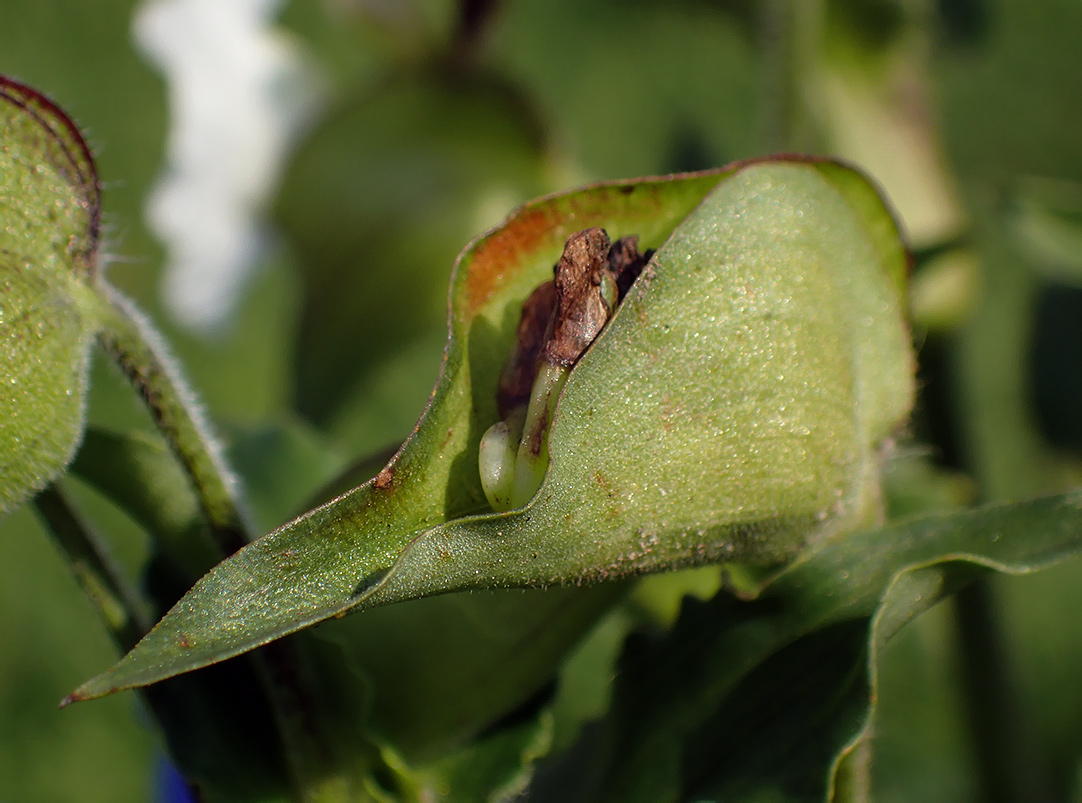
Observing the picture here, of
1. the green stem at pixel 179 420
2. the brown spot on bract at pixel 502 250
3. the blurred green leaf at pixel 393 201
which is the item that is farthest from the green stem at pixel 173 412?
the blurred green leaf at pixel 393 201

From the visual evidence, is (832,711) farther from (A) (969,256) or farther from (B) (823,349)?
(A) (969,256)

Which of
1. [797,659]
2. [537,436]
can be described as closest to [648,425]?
[537,436]

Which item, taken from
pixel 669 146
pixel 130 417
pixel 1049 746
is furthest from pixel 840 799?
pixel 130 417

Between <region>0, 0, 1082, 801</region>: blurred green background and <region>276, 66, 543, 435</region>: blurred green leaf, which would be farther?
<region>276, 66, 543, 435</region>: blurred green leaf

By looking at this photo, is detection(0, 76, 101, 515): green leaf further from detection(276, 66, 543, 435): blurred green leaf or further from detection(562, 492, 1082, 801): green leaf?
detection(276, 66, 543, 435): blurred green leaf

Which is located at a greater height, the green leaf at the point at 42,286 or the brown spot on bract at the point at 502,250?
the green leaf at the point at 42,286

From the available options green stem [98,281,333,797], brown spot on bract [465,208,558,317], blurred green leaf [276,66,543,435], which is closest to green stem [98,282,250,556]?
green stem [98,281,333,797]

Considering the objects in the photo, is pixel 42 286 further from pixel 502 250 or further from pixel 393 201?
pixel 393 201

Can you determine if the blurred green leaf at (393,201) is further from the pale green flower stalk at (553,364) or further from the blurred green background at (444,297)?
the pale green flower stalk at (553,364)
